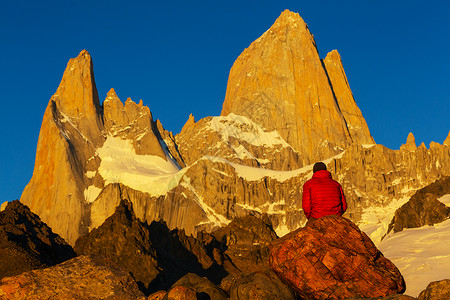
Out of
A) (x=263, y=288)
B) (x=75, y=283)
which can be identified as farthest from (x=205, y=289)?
(x=75, y=283)

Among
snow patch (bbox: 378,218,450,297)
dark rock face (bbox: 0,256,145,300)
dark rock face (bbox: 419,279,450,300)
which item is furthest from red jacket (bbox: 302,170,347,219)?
dark rock face (bbox: 0,256,145,300)

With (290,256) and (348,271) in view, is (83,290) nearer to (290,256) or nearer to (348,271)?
(290,256)

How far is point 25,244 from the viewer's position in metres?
51.8

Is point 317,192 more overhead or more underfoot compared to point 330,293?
more overhead

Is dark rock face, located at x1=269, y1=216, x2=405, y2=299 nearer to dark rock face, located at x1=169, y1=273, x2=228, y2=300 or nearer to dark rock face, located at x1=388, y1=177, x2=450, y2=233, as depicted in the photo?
dark rock face, located at x1=169, y1=273, x2=228, y2=300

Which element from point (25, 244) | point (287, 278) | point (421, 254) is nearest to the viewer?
point (287, 278)

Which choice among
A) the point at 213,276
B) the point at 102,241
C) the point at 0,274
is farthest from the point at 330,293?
the point at 213,276

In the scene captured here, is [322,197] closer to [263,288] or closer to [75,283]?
[263,288]

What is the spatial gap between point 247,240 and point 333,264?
374ft

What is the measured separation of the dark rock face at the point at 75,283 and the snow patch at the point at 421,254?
27.9 feet

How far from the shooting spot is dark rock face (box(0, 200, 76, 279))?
125ft

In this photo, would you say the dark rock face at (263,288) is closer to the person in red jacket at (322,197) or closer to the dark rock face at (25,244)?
the person in red jacket at (322,197)

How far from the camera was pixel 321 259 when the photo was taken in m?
19.5

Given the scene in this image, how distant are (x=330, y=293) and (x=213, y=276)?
93.6 m
